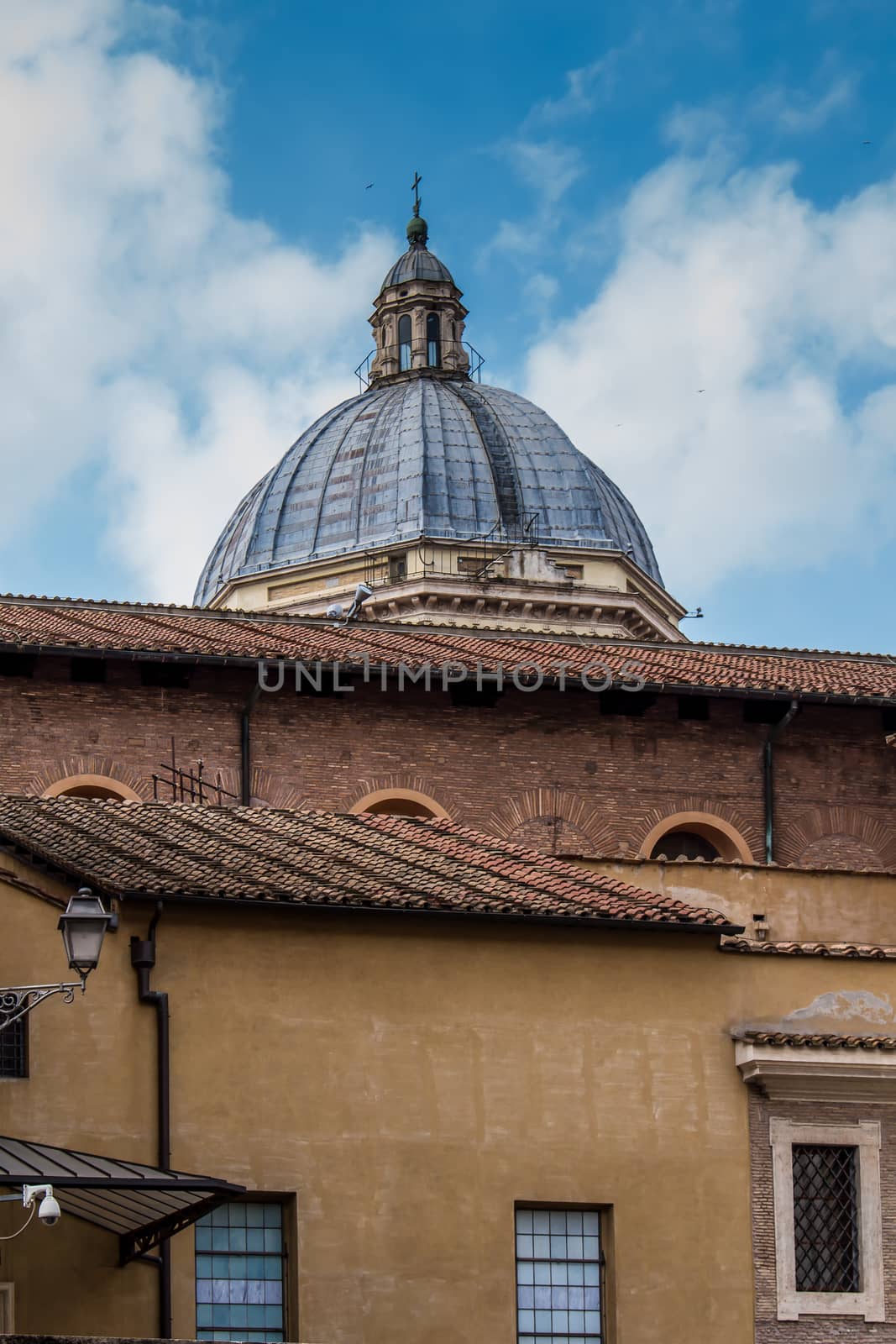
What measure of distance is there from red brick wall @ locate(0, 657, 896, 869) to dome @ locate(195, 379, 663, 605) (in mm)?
24002

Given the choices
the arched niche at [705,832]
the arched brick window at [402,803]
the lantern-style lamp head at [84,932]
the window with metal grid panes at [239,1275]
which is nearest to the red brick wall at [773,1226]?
the window with metal grid panes at [239,1275]

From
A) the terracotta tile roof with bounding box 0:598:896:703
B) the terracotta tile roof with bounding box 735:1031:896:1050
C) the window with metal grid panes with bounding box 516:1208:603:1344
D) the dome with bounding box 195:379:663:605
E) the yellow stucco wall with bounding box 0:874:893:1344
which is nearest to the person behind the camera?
the yellow stucco wall with bounding box 0:874:893:1344

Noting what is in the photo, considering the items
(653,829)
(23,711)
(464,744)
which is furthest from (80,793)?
(653,829)

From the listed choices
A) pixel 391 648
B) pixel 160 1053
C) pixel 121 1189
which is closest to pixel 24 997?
pixel 160 1053

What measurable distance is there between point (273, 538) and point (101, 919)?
1589 inches

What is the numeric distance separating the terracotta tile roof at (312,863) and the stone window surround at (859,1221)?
1.69 m

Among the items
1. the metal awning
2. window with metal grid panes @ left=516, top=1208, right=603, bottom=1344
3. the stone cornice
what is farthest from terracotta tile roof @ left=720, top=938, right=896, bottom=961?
the metal awning

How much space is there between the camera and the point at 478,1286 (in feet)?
63.7

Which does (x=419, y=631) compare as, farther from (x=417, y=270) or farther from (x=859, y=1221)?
(x=417, y=270)

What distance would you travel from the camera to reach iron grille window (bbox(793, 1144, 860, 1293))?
2019 cm

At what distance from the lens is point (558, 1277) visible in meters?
19.7

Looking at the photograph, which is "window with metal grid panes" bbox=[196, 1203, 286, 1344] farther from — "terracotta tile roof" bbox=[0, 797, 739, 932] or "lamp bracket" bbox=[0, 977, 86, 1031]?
"terracotta tile roof" bbox=[0, 797, 739, 932]

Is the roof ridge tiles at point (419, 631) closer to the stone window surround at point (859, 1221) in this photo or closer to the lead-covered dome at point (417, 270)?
the stone window surround at point (859, 1221)

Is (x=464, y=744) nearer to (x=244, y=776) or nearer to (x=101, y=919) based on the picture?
(x=244, y=776)
